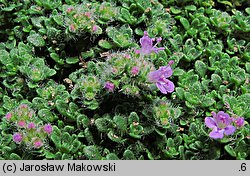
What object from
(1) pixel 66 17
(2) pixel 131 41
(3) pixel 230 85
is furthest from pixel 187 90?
(1) pixel 66 17

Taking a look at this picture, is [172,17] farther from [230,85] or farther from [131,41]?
[230,85]

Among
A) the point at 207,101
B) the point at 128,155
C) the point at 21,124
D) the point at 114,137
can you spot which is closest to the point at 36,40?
the point at 21,124

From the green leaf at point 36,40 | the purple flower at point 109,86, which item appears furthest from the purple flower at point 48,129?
the green leaf at point 36,40

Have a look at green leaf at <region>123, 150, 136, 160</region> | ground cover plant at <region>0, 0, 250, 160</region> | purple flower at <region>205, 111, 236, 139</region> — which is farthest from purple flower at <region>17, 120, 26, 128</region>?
purple flower at <region>205, 111, 236, 139</region>

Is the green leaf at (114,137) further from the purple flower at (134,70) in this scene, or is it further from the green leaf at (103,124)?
the purple flower at (134,70)

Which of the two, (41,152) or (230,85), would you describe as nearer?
(41,152)

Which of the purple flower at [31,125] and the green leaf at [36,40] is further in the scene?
the green leaf at [36,40]

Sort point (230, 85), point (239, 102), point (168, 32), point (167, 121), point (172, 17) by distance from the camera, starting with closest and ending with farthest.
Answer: point (167, 121) < point (239, 102) < point (230, 85) < point (168, 32) < point (172, 17)
